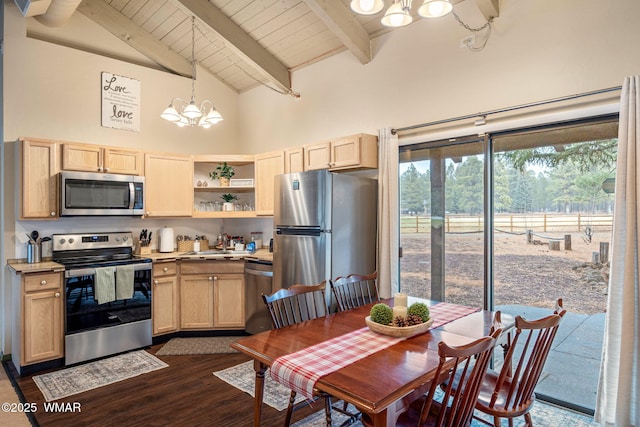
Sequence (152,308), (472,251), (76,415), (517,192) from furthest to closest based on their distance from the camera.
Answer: (152,308) → (472,251) → (517,192) → (76,415)

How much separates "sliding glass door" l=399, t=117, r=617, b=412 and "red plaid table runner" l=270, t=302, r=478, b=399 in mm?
1373

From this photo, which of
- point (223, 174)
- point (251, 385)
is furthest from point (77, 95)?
point (251, 385)

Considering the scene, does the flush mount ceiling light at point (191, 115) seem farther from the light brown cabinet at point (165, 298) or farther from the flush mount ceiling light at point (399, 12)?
the flush mount ceiling light at point (399, 12)

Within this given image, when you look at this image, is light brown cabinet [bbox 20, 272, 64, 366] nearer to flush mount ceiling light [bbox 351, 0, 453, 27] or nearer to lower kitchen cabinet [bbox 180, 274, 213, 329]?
lower kitchen cabinet [bbox 180, 274, 213, 329]

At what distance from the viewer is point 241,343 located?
192 centimetres

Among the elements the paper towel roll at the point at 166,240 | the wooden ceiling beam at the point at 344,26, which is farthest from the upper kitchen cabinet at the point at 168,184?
the wooden ceiling beam at the point at 344,26

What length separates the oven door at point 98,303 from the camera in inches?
140

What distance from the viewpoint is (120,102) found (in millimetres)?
4539

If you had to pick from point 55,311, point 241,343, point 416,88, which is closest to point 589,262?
point 416,88

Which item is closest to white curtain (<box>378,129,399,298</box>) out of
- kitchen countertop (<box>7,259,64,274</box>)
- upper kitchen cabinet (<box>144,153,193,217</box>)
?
upper kitchen cabinet (<box>144,153,193,217</box>)

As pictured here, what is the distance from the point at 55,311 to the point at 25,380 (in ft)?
1.93

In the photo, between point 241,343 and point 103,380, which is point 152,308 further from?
point 241,343

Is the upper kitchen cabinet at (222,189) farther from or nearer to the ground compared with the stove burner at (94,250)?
farther from the ground

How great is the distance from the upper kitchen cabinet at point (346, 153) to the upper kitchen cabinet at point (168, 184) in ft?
5.54
